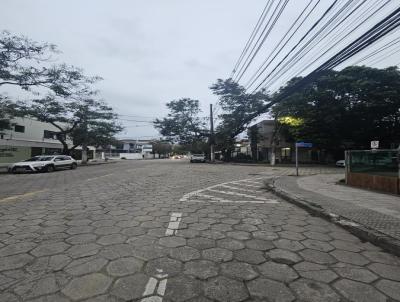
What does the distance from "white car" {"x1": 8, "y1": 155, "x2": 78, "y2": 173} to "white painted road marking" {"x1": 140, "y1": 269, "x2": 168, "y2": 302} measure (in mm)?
21465

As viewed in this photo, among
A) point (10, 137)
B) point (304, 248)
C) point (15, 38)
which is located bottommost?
point (304, 248)

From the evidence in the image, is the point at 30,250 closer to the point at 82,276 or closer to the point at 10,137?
the point at 82,276

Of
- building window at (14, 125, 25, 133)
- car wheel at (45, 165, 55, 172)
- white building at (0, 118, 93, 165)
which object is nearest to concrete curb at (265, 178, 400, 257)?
car wheel at (45, 165, 55, 172)

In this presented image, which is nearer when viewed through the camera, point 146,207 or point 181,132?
point 146,207

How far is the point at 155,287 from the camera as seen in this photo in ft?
9.89

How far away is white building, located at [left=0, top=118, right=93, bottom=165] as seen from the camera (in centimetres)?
2867

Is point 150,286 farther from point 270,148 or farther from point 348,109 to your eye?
point 270,148

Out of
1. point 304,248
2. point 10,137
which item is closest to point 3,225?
point 304,248

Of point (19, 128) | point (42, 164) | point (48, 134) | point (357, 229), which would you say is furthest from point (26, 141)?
point (357, 229)

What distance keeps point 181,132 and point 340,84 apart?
22706mm

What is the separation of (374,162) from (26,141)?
33.9 meters

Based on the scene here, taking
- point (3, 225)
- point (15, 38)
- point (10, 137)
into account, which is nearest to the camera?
point (3, 225)

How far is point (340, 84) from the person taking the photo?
30375 millimetres

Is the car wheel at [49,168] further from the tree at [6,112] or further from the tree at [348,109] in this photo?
the tree at [348,109]
